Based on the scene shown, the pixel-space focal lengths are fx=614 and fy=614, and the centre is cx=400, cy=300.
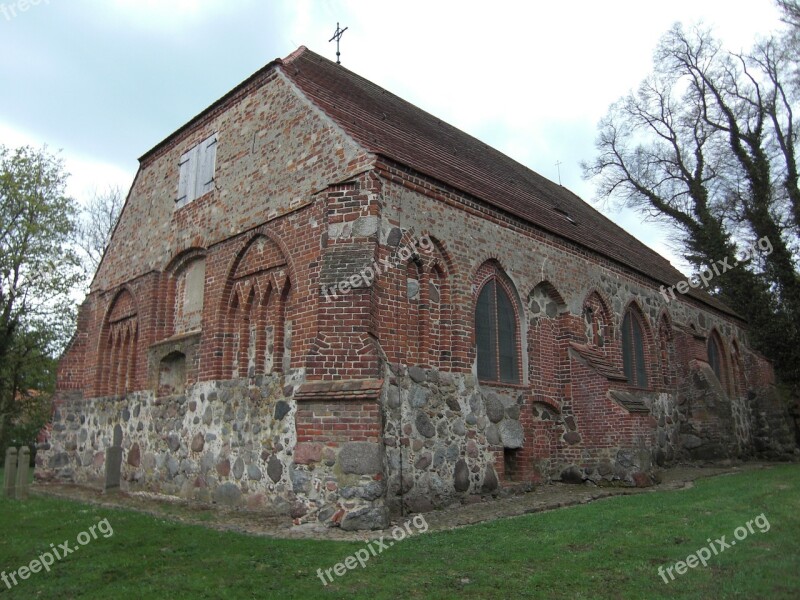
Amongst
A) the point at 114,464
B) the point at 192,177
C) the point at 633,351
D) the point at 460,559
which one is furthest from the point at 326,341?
the point at 633,351

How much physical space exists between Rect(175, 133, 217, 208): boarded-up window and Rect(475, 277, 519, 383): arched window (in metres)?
6.16

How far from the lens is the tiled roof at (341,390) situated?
27.2 ft

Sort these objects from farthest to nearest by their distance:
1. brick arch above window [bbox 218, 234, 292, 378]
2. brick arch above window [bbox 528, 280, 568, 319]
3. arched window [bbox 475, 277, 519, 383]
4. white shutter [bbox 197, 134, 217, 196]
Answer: white shutter [bbox 197, 134, 217, 196] < brick arch above window [bbox 528, 280, 568, 319] < arched window [bbox 475, 277, 519, 383] < brick arch above window [bbox 218, 234, 292, 378]

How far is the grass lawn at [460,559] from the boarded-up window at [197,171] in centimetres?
706

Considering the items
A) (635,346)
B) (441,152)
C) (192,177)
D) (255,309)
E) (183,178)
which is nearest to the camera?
(255,309)

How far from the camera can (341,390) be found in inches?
331

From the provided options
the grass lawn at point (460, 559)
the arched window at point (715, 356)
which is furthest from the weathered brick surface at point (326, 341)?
the arched window at point (715, 356)

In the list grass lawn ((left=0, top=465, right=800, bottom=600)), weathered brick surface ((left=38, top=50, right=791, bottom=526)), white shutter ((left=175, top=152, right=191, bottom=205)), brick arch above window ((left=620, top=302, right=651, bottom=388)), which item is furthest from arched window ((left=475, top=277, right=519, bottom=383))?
white shutter ((left=175, top=152, right=191, bottom=205))

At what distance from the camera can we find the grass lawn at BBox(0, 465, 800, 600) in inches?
214

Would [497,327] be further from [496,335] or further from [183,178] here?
[183,178]

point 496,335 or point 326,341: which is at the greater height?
point 496,335

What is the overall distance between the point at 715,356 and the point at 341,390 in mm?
17687

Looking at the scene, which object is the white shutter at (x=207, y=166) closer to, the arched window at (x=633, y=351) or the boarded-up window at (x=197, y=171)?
the boarded-up window at (x=197, y=171)

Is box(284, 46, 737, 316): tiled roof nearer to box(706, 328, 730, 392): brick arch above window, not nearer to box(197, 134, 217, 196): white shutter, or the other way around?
box(706, 328, 730, 392): brick arch above window
